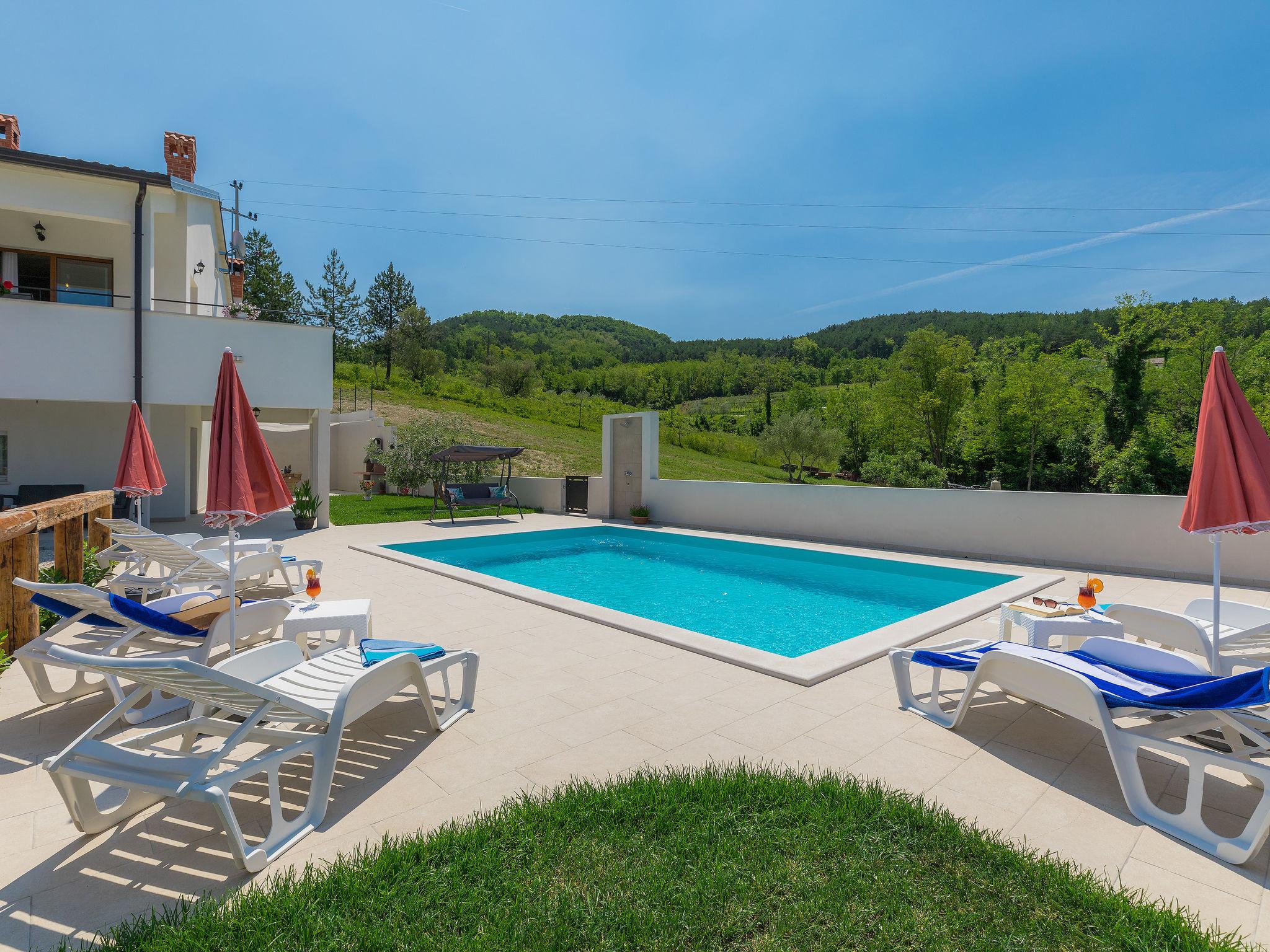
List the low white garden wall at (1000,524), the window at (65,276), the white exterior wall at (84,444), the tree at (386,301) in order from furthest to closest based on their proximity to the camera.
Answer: the tree at (386,301), the white exterior wall at (84,444), the window at (65,276), the low white garden wall at (1000,524)

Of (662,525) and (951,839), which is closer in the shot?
(951,839)

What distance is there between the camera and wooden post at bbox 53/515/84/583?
598 centimetres

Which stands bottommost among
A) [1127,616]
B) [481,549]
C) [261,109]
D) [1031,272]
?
[481,549]

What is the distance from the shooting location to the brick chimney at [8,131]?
1245 centimetres

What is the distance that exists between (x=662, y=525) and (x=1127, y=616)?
33.4ft

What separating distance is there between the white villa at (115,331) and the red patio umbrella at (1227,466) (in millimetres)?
13144

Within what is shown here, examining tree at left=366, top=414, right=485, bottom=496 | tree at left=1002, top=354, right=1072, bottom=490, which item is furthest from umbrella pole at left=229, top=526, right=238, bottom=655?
tree at left=1002, top=354, right=1072, bottom=490

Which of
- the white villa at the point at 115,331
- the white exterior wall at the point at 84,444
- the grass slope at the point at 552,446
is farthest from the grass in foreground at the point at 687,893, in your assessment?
the grass slope at the point at 552,446

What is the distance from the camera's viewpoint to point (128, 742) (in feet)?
8.80

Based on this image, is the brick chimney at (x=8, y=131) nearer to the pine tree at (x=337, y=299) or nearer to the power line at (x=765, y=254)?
the power line at (x=765, y=254)

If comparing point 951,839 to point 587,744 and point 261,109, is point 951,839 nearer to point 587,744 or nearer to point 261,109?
point 587,744

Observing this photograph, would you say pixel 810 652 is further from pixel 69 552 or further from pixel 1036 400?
pixel 1036 400

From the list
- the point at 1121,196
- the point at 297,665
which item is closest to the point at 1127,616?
the point at 297,665

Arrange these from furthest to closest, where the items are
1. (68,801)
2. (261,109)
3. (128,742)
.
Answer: (261,109) < (128,742) < (68,801)
